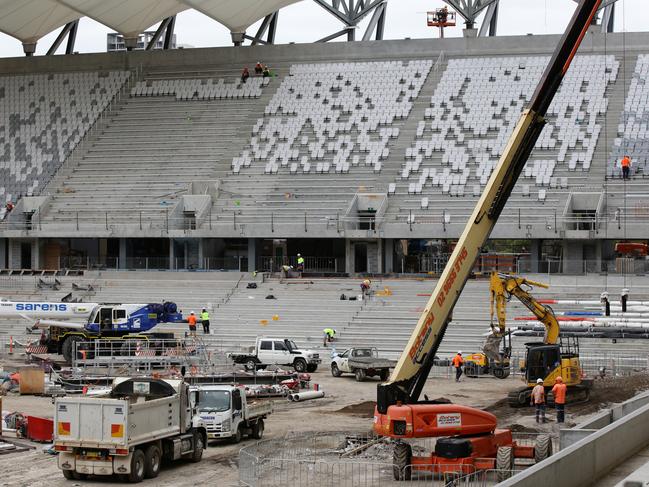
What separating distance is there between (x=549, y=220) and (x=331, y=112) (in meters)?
Answer: 13.5

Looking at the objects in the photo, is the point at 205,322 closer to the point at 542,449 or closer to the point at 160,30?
the point at 542,449

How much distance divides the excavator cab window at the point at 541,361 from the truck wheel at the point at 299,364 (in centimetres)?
975

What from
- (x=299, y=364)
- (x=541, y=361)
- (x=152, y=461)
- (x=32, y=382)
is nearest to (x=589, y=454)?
(x=152, y=461)

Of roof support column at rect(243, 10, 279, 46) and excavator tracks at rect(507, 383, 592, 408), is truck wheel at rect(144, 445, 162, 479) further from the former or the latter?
roof support column at rect(243, 10, 279, 46)

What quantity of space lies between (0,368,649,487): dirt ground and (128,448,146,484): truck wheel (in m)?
0.21

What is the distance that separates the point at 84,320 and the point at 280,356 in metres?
6.39

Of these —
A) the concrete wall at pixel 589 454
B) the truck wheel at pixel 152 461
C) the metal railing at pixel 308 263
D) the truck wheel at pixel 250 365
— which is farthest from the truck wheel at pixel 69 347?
the concrete wall at pixel 589 454

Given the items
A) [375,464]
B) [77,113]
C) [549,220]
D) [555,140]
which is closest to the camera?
[375,464]

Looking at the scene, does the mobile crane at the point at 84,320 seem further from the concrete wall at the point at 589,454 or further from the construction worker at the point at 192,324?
the concrete wall at the point at 589,454

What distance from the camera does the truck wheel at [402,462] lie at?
18.8m

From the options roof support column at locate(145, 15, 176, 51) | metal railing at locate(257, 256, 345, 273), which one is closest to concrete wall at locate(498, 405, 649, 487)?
metal railing at locate(257, 256, 345, 273)

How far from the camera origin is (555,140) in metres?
51.9

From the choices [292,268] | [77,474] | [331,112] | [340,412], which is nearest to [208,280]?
[292,268]

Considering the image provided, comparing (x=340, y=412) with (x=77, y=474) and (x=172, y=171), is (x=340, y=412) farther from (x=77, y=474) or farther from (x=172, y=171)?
(x=172, y=171)
